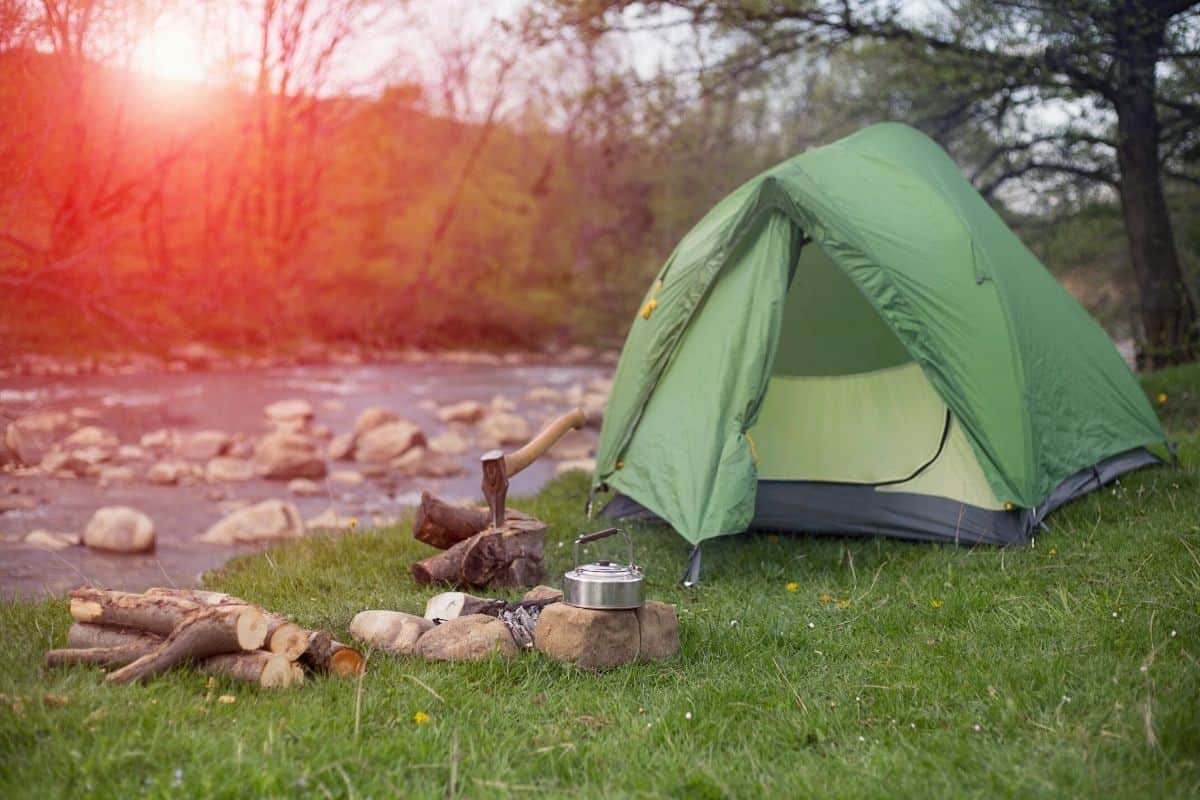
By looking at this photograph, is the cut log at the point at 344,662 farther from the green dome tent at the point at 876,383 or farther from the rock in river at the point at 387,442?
the rock in river at the point at 387,442

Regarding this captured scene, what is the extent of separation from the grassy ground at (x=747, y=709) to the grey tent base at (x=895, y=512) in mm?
613

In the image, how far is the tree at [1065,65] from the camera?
26.4 ft

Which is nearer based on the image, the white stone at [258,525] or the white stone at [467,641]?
the white stone at [467,641]

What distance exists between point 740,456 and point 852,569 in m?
0.76

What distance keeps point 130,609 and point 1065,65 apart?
26.6 feet

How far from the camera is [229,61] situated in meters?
11.2

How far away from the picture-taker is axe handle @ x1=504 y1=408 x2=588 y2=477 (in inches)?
199

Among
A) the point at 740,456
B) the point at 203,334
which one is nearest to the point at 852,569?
the point at 740,456

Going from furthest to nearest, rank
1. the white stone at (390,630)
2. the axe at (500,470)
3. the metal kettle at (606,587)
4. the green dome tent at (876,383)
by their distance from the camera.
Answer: the green dome tent at (876,383) < the axe at (500,470) < the white stone at (390,630) < the metal kettle at (606,587)

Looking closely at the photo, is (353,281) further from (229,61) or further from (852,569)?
(852,569)

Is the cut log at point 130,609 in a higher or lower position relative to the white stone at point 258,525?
higher

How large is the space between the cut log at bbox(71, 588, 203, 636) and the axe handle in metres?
1.82

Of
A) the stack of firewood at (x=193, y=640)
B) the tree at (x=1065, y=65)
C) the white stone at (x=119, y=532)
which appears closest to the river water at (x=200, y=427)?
the white stone at (x=119, y=532)

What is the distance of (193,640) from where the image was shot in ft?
10.6
